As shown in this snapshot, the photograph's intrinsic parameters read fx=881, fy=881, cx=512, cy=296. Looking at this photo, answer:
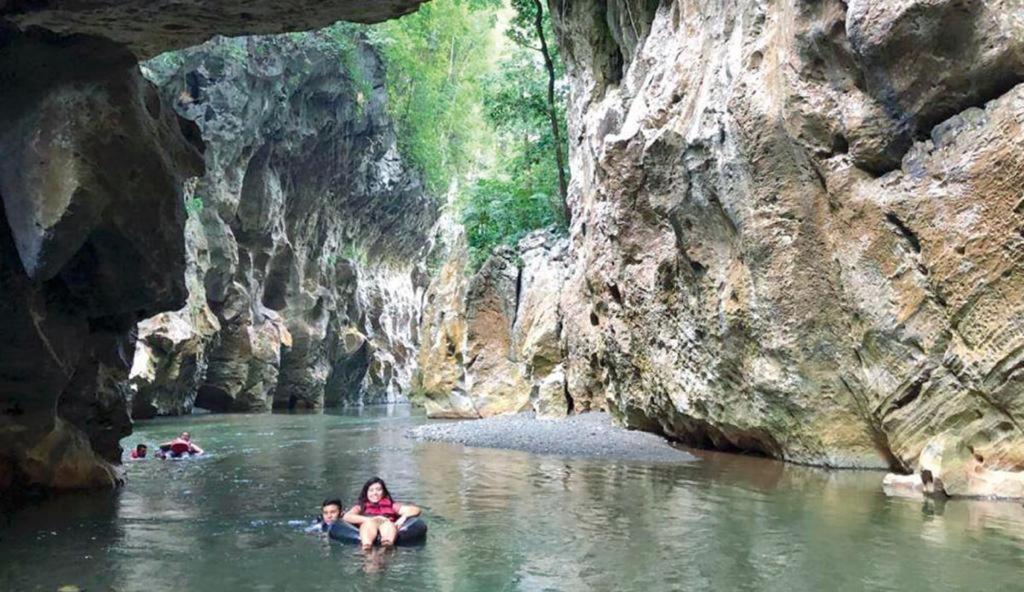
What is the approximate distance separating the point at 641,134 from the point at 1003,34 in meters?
7.92

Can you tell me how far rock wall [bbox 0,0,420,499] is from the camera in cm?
942

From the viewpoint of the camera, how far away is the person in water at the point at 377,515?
8.57 meters

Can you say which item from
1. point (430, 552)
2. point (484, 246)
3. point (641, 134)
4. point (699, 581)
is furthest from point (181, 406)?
point (699, 581)

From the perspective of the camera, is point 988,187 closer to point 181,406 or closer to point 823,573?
point 823,573

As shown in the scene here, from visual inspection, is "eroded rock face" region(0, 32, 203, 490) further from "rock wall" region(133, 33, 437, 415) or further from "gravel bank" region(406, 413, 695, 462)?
"rock wall" region(133, 33, 437, 415)

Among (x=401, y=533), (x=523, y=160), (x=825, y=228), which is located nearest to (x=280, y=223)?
(x=523, y=160)

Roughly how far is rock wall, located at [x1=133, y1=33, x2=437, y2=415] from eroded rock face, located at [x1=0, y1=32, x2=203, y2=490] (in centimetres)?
1872

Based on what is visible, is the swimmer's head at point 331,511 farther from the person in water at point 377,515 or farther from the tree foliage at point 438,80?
the tree foliage at point 438,80

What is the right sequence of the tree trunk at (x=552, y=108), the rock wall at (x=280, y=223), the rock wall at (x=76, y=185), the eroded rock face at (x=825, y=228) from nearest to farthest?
the rock wall at (x=76, y=185), the eroded rock face at (x=825, y=228), the tree trunk at (x=552, y=108), the rock wall at (x=280, y=223)

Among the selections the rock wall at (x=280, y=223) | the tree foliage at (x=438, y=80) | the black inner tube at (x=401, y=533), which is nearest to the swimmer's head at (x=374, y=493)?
the black inner tube at (x=401, y=533)

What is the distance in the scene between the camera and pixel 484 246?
110 feet

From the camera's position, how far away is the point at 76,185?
9.35 metres

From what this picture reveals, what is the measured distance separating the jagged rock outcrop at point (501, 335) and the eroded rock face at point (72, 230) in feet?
52.3

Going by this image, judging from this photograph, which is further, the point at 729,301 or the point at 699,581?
the point at 729,301
